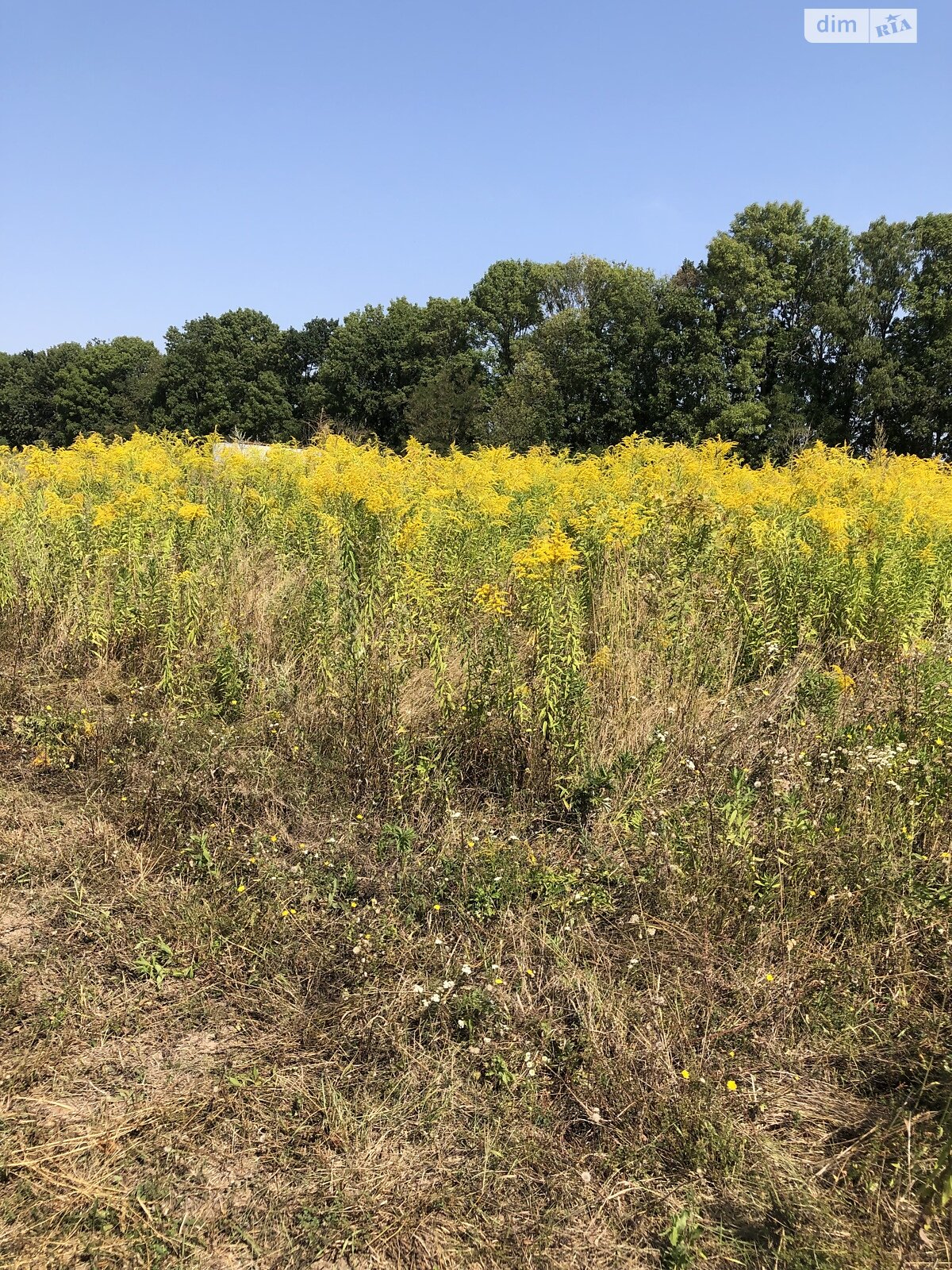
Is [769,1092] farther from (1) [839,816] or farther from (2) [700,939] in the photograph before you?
(1) [839,816]

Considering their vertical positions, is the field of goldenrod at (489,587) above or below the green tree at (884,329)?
below

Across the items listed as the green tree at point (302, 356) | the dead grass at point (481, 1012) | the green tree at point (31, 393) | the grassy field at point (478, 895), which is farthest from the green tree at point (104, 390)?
the dead grass at point (481, 1012)

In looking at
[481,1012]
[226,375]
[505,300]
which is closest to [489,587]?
[481,1012]

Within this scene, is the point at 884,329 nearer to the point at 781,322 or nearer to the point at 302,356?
the point at 781,322

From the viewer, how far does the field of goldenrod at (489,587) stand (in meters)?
3.59

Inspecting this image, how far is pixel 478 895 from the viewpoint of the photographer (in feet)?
9.15

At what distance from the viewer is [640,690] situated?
151 inches

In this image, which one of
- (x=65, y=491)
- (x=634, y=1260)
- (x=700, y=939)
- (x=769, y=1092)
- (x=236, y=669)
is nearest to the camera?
(x=634, y=1260)

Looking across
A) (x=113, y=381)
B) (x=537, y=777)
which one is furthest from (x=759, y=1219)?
(x=113, y=381)

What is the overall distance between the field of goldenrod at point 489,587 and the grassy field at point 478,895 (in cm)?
3

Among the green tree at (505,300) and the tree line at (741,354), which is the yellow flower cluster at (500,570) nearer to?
the tree line at (741,354)

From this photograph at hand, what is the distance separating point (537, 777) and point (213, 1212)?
6.41 ft

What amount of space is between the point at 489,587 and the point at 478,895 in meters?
1.36

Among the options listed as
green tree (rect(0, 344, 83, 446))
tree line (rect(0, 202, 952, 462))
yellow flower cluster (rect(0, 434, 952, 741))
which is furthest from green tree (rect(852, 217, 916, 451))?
green tree (rect(0, 344, 83, 446))
